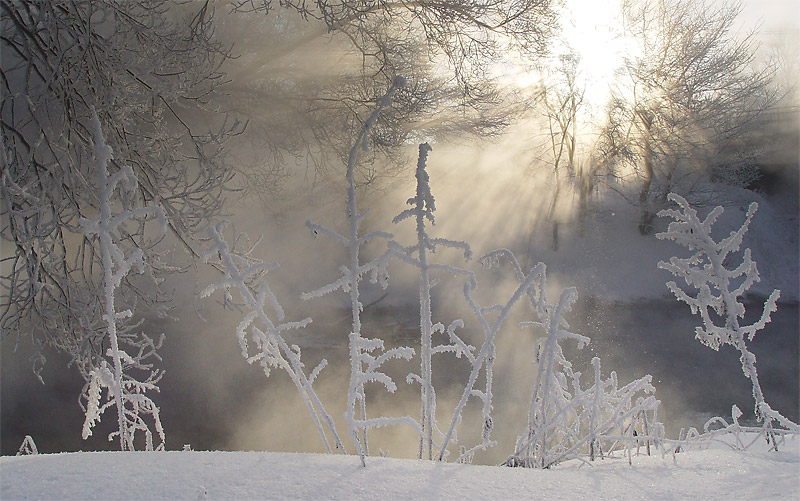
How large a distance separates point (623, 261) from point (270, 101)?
39.3 feet

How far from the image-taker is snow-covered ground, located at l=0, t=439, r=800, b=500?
120 cm

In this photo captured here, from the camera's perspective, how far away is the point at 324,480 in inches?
50.6

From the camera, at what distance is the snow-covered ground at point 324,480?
1.20m

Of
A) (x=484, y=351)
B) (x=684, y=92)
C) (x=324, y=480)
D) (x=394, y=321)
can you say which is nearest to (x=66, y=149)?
(x=484, y=351)

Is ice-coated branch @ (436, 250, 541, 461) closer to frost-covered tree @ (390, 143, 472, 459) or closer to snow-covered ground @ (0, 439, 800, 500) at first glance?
frost-covered tree @ (390, 143, 472, 459)

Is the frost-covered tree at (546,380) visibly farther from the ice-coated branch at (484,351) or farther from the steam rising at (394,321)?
the steam rising at (394,321)

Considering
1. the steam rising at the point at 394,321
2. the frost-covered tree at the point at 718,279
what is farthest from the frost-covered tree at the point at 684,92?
the frost-covered tree at the point at 718,279

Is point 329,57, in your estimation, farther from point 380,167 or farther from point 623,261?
point 623,261

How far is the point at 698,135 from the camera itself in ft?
54.2

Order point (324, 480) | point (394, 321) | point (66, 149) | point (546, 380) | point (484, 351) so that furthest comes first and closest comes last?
point (394, 321)
point (66, 149)
point (546, 380)
point (484, 351)
point (324, 480)

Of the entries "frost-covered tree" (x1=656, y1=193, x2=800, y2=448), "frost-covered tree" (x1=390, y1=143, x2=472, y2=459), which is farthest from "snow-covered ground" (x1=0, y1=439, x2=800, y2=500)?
"frost-covered tree" (x1=656, y1=193, x2=800, y2=448)

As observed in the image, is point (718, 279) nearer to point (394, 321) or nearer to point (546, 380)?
point (546, 380)

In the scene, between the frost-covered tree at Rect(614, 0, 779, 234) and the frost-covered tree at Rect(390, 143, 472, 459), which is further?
the frost-covered tree at Rect(614, 0, 779, 234)

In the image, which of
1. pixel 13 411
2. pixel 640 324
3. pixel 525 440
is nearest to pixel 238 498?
pixel 525 440
